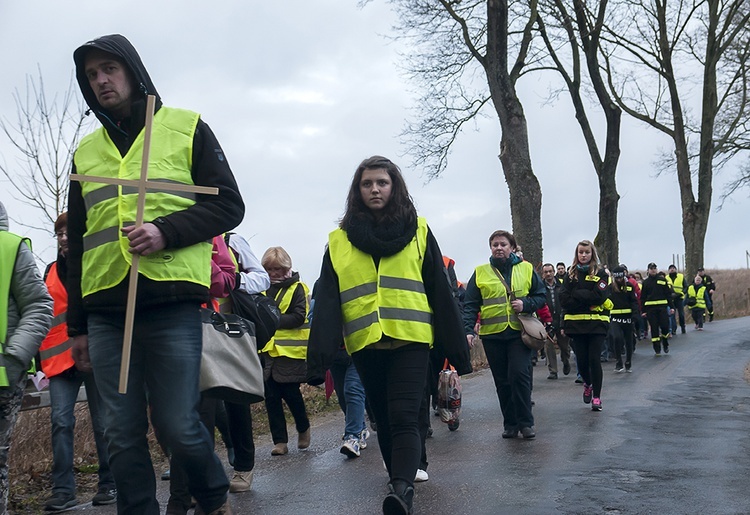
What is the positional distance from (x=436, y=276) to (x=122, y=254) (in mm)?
2149

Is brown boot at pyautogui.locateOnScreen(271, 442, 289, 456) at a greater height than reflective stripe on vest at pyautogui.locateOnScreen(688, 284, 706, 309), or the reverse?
reflective stripe on vest at pyautogui.locateOnScreen(688, 284, 706, 309)

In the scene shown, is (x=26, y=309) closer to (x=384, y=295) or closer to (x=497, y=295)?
(x=384, y=295)

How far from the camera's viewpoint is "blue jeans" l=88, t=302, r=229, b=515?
4215 millimetres

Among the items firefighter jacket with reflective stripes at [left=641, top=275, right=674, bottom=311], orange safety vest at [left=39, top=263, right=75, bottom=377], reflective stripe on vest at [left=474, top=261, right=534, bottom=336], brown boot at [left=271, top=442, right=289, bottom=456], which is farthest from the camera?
firefighter jacket with reflective stripes at [left=641, top=275, right=674, bottom=311]

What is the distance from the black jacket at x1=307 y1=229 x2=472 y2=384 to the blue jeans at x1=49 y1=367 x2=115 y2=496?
2090mm

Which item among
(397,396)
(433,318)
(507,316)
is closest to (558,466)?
(507,316)

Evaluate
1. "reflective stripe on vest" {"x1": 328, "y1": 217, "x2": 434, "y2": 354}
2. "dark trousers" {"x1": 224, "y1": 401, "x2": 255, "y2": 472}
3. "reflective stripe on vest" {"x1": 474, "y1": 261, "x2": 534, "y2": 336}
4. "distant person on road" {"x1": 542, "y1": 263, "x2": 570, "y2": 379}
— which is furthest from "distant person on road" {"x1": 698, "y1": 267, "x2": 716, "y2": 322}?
"reflective stripe on vest" {"x1": 328, "y1": 217, "x2": 434, "y2": 354}

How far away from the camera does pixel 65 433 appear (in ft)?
23.5

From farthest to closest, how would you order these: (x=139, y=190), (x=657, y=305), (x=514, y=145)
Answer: (x=657, y=305) < (x=514, y=145) < (x=139, y=190)

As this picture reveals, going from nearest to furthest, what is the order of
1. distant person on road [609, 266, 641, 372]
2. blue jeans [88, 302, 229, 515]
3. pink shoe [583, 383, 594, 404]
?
blue jeans [88, 302, 229, 515], pink shoe [583, 383, 594, 404], distant person on road [609, 266, 641, 372]

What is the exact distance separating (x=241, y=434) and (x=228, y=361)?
2.62 metres

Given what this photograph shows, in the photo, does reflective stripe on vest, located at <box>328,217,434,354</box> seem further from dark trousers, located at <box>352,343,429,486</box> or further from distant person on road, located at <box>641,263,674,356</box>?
distant person on road, located at <box>641,263,674,356</box>

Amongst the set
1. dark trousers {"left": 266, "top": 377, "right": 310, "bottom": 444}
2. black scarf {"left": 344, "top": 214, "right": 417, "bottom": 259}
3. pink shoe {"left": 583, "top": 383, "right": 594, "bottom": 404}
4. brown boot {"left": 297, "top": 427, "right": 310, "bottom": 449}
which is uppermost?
black scarf {"left": 344, "top": 214, "right": 417, "bottom": 259}

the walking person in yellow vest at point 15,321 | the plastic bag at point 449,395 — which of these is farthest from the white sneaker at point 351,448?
the walking person in yellow vest at point 15,321
